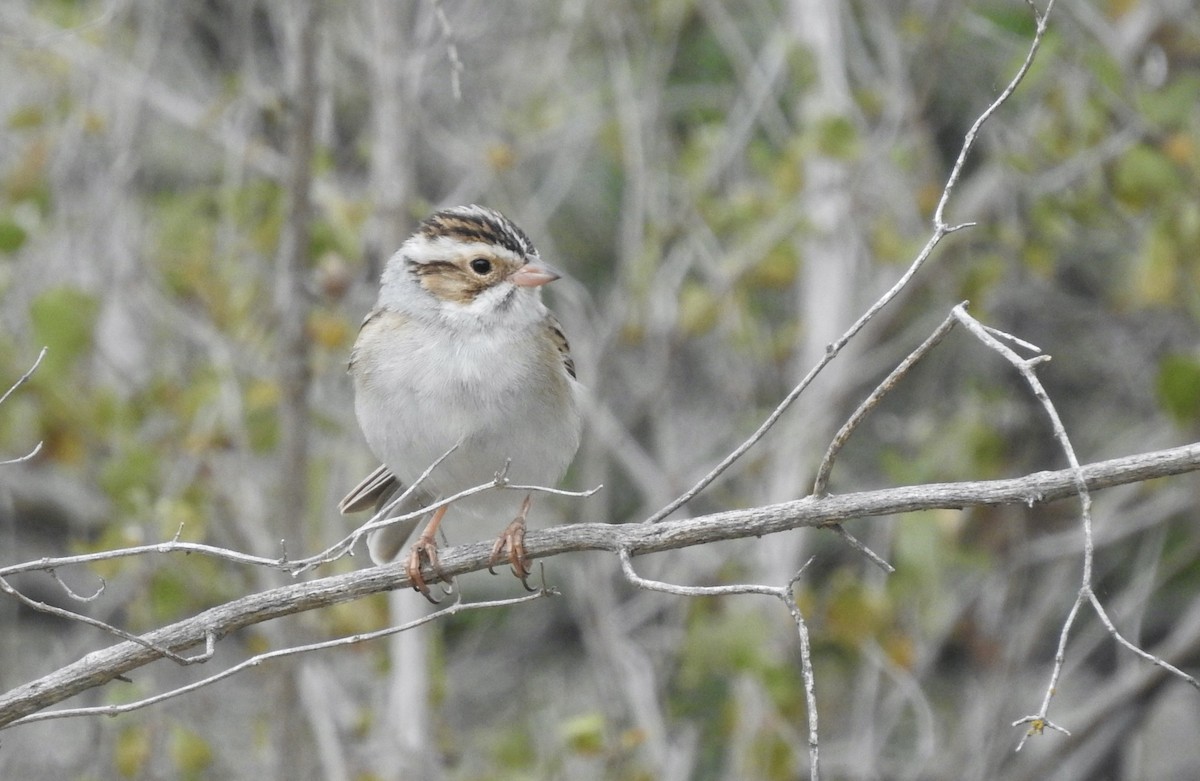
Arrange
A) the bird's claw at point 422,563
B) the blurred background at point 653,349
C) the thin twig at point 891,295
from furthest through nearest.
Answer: the blurred background at point 653,349 → the bird's claw at point 422,563 → the thin twig at point 891,295

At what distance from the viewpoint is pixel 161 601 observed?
5.89 m

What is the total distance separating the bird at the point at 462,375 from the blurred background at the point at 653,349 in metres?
0.87

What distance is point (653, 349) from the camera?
7.13 m

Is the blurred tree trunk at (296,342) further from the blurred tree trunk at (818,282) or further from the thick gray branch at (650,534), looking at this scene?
the blurred tree trunk at (818,282)

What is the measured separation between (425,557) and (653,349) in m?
3.10

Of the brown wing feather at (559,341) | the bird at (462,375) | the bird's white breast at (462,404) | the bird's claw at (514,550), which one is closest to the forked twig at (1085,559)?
the bird's claw at (514,550)

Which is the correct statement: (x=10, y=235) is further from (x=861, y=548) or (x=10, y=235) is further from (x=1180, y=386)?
(x=1180, y=386)

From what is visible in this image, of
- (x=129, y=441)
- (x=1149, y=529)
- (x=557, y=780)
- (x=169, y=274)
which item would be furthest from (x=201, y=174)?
(x=1149, y=529)

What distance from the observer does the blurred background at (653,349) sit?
20.0 ft

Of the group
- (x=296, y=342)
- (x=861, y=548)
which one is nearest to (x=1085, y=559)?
(x=861, y=548)

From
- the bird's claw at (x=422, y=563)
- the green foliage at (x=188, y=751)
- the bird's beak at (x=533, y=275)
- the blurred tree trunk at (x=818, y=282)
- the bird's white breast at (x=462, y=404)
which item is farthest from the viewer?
the blurred tree trunk at (x=818, y=282)

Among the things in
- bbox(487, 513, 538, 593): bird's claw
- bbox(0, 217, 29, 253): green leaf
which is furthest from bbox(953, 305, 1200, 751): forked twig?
bbox(0, 217, 29, 253): green leaf

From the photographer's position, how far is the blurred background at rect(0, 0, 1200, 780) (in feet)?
20.0

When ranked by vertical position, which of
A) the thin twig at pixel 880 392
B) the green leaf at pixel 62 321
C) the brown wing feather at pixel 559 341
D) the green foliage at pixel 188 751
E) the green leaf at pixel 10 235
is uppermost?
the green leaf at pixel 10 235
